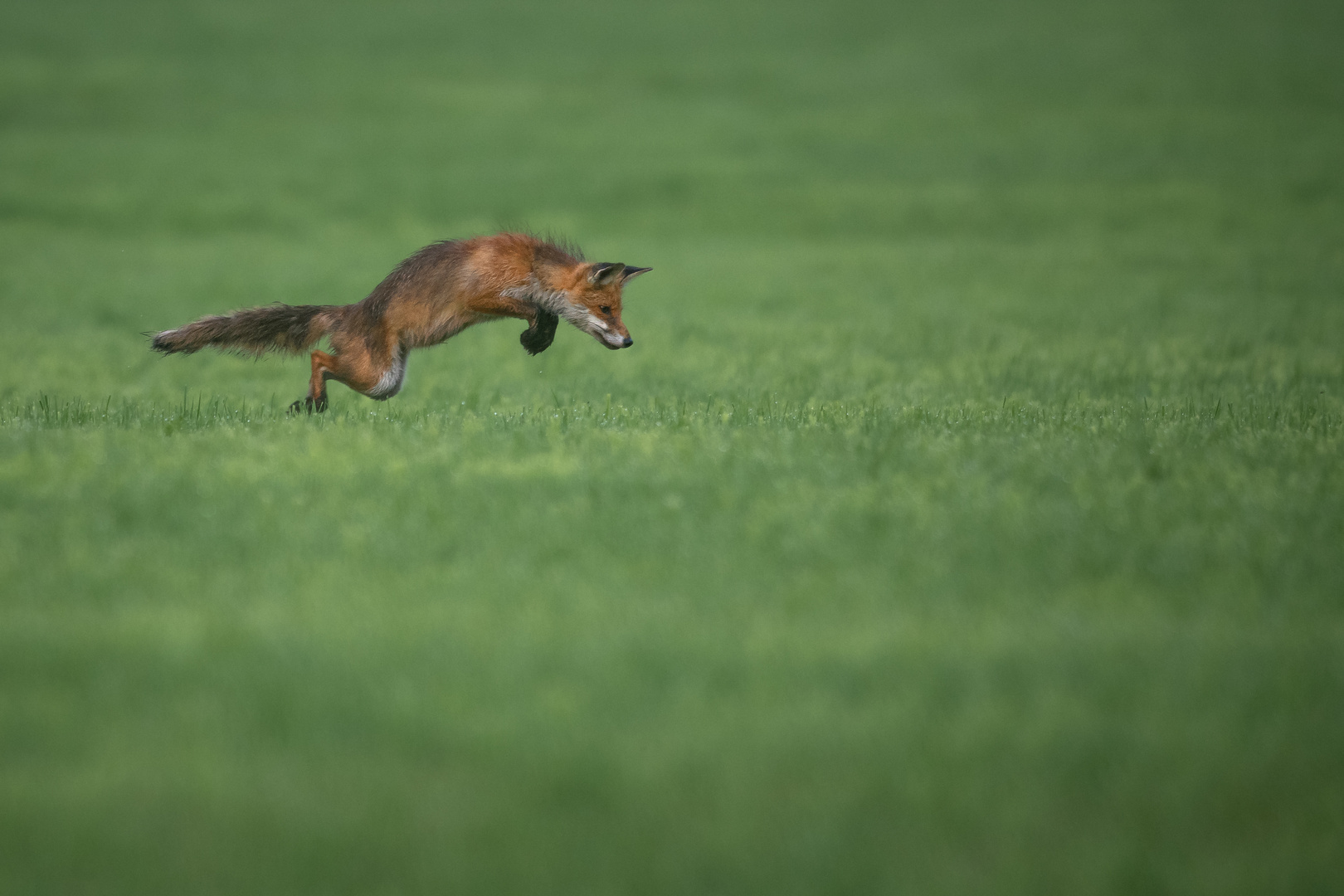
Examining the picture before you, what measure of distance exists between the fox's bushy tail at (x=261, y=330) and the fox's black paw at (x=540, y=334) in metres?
1.58

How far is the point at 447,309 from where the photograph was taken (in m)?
9.91

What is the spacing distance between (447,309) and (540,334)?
719 millimetres

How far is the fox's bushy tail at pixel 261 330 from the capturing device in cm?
1007

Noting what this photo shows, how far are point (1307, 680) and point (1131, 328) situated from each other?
13341 mm

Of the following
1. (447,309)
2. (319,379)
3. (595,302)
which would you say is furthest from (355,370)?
(595,302)

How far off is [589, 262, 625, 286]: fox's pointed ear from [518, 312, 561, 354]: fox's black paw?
0.50 m

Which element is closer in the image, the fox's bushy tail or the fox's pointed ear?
the fox's pointed ear

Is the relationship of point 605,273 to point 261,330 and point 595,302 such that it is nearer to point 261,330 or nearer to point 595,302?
point 595,302

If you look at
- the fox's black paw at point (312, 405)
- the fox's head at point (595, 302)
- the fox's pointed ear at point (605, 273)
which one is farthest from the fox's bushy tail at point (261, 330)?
the fox's pointed ear at point (605, 273)

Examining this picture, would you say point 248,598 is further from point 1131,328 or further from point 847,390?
point 1131,328

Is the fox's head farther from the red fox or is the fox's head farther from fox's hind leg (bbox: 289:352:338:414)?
fox's hind leg (bbox: 289:352:338:414)

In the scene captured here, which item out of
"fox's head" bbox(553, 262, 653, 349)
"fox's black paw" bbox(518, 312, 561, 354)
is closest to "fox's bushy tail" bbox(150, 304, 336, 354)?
"fox's black paw" bbox(518, 312, 561, 354)

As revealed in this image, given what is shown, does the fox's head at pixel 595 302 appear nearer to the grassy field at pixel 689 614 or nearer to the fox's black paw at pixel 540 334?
the fox's black paw at pixel 540 334

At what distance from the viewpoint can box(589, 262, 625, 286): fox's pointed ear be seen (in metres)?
9.67
